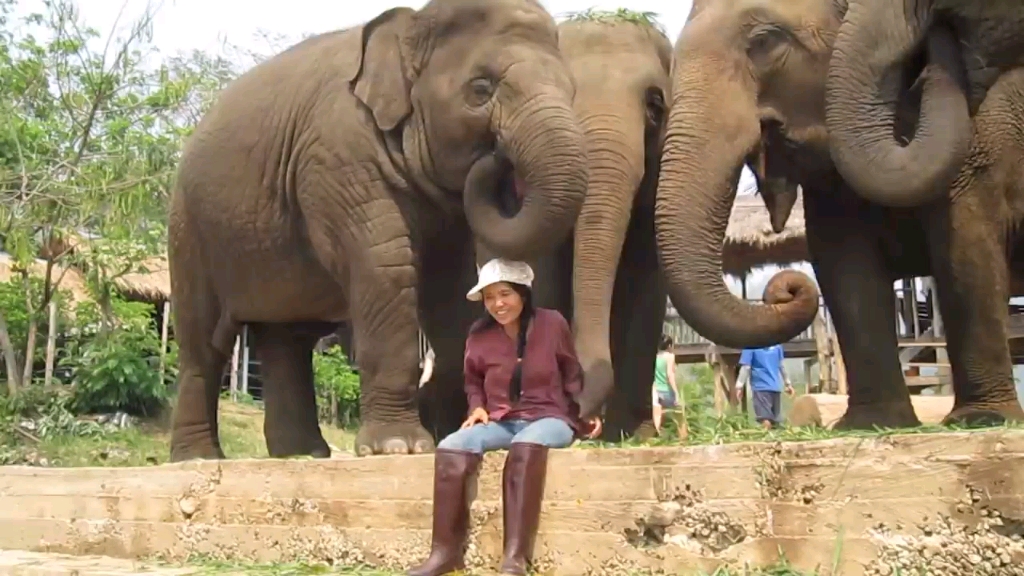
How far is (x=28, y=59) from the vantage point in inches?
751

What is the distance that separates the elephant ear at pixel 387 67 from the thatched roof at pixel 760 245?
8961 mm

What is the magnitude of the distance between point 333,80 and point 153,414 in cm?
1348

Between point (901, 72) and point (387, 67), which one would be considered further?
point (387, 67)

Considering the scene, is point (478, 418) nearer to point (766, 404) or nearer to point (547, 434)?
point (547, 434)

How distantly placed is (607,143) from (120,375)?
1350cm

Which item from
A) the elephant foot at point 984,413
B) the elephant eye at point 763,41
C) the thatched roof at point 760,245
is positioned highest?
the thatched roof at point 760,245

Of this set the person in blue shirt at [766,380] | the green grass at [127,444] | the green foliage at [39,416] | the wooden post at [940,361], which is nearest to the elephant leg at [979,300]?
the person in blue shirt at [766,380]

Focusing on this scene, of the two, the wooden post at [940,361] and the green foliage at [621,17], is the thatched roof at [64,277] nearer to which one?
the wooden post at [940,361]

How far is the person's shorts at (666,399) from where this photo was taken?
11594 millimetres

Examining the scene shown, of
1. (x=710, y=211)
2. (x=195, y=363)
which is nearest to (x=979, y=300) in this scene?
(x=710, y=211)

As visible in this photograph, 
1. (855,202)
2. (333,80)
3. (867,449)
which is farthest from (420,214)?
(867,449)

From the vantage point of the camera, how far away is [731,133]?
5930 millimetres

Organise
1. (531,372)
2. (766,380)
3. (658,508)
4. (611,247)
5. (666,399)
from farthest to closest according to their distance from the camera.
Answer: (766,380), (666,399), (611,247), (531,372), (658,508)

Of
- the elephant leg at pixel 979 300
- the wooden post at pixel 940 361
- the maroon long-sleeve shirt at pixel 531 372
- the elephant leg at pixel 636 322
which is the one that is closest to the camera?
the maroon long-sleeve shirt at pixel 531 372
